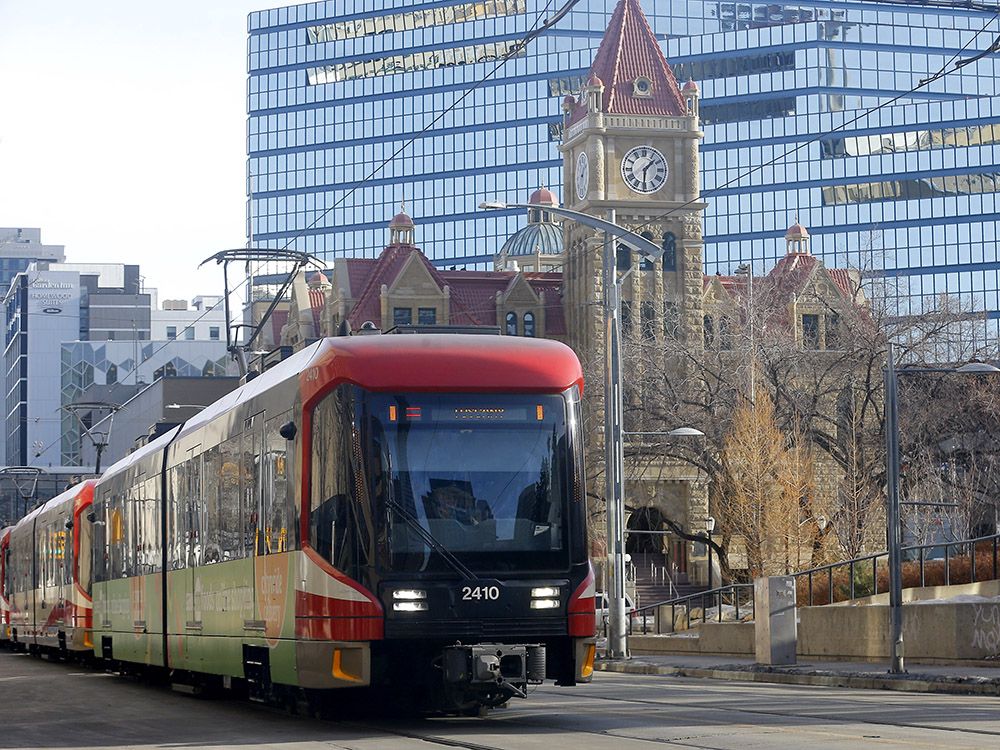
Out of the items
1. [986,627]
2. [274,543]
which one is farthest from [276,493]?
[986,627]

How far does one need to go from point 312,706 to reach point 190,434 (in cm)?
506

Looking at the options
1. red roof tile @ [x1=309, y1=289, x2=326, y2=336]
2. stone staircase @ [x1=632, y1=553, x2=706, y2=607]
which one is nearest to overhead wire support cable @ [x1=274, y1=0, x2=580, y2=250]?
red roof tile @ [x1=309, y1=289, x2=326, y2=336]

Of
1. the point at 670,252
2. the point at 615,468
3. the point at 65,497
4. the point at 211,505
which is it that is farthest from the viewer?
the point at 670,252

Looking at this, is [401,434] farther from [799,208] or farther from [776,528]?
[799,208]

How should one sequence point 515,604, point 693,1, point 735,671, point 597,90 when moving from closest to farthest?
point 515,604, point 735,671, point 597,90, point 693,1

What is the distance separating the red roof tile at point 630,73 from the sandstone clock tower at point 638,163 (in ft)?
0.16

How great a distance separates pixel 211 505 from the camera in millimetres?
20219

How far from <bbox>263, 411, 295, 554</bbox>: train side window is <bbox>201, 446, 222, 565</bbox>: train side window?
216 centimetres

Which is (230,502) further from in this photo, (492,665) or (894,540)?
(894,540)

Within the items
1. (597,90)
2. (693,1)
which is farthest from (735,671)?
(693,1)

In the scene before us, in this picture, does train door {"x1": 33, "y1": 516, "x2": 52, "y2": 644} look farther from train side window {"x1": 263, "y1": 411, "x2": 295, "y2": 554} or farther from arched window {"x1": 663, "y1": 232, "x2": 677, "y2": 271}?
arched window {"x1": 663, "y1": 232, "x2": 677, "y2": 271}

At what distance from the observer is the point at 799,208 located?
12362 cm

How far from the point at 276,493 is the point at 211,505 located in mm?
3072

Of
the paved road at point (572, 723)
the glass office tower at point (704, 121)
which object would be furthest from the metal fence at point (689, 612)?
the glass office tower at point (704, 121)
